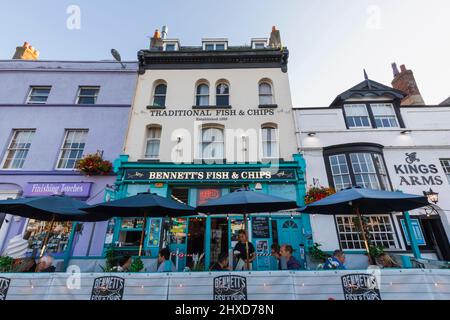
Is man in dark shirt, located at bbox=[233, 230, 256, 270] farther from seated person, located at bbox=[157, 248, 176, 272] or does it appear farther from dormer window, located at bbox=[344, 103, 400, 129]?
dormer window, located at bbox=[344, 103, 400, 129]

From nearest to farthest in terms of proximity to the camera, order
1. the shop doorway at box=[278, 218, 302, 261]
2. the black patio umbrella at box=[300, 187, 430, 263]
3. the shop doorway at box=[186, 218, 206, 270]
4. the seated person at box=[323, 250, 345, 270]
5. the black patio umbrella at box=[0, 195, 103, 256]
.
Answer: the black patio umbrella at box=[300, 187, 430, 263] → the seated person at box=[323, 250, 345, 270] → the black patio umbrella at box=[0, 195, 103, 256] → the shop doorway at box=[278, 218, 302, 261] → the shop doorway at box=[186, 218, 206, 270]

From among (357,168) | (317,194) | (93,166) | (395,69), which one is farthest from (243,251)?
(395,69)

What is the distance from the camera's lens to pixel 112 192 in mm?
9703

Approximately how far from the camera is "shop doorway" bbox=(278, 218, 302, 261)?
929 cm

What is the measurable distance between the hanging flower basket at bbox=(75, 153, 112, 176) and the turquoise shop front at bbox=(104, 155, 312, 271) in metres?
0.49

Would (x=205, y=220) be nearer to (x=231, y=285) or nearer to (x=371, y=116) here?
(x=231, y=285)

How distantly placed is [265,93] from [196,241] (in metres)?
9.16

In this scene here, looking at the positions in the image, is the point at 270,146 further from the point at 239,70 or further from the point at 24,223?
the point at 24,223

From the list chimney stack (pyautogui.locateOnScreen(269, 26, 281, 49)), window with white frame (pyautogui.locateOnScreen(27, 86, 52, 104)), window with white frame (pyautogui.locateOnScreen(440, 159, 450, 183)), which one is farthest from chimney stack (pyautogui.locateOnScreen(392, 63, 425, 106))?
window with white frame (pyautogui.locateOnScreen(27, 86, 52, 104))

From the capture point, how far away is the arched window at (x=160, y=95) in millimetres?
12641

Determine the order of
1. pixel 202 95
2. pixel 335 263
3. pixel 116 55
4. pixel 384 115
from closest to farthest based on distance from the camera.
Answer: pixel 335 263, pixel 384 115, pixel 202 95, pixel 116 55

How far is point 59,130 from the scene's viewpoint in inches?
447
